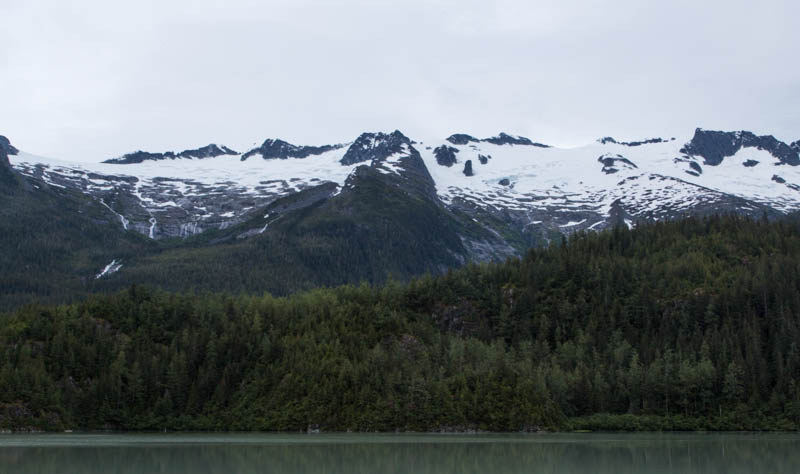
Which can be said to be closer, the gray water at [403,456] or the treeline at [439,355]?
the gray water at [403,456]

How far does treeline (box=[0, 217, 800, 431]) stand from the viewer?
134 m

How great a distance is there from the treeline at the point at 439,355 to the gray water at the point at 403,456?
93.1ft

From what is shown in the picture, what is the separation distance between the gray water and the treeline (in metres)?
28.4

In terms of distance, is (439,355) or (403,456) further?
(439,355)

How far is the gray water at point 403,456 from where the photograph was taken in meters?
70.0

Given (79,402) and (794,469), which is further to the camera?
(79,402)

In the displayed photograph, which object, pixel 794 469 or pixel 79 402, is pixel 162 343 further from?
pixel 794 469

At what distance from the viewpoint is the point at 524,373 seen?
138 meters

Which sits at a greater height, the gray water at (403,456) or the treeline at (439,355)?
the gray water at (403,456)

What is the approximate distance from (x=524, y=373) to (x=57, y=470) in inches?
3271

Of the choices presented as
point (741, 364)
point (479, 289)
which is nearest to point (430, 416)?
point (741, 364)

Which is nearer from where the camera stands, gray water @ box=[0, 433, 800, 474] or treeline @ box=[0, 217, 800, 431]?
gray water @ box=[0, 433, 800, 474]

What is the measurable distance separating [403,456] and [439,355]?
7425cm

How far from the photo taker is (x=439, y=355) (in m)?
155
